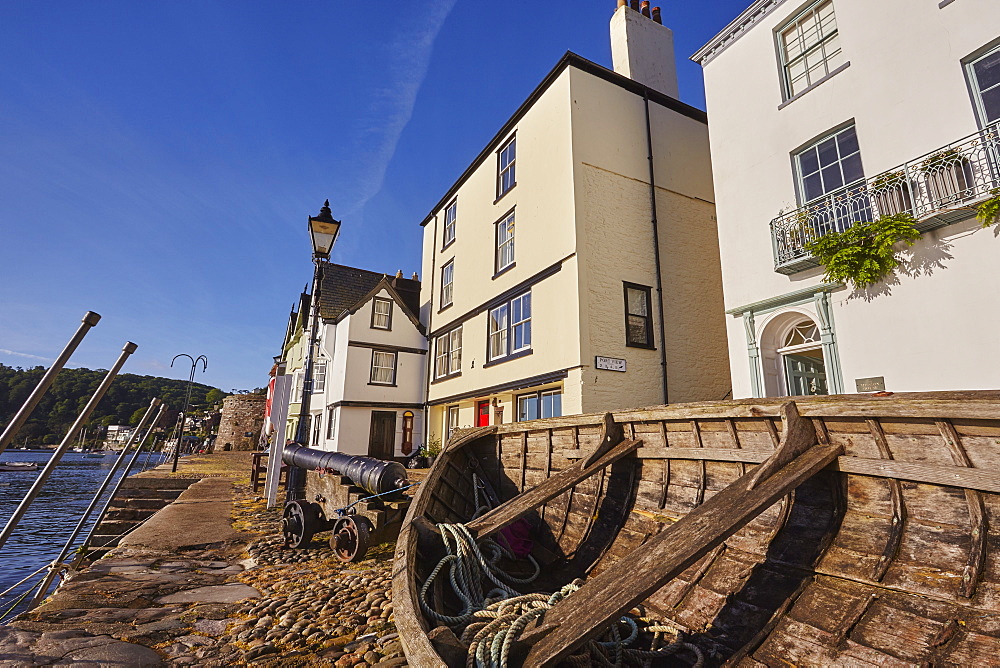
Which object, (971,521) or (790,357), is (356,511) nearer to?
(971,521)

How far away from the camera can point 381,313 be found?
939 inches

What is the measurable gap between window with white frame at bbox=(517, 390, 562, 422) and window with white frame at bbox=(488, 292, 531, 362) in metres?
1.52

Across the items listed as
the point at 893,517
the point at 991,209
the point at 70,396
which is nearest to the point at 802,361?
the point at 991,209

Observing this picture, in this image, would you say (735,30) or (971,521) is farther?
(735,30)

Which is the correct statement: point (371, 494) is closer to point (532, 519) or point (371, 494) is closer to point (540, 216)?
point (532, 519)

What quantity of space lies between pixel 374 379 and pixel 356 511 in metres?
15.8

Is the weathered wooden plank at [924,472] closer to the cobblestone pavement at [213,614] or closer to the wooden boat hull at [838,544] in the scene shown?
the wooden boat hull at [838,544]

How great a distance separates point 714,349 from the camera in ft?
48.1

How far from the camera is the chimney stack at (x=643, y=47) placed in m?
16.4

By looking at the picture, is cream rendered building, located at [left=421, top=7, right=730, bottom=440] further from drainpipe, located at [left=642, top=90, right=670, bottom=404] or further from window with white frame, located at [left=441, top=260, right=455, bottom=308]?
window with white frame, located at [left=441, top=260, right=455, bottom=308]

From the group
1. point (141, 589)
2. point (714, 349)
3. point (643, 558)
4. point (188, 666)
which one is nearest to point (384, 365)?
point (714, 349)

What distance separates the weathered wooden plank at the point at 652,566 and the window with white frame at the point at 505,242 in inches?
538

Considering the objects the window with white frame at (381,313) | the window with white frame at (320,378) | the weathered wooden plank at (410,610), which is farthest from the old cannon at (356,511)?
the window with white frame at (320,378)

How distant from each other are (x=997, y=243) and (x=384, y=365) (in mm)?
21010
